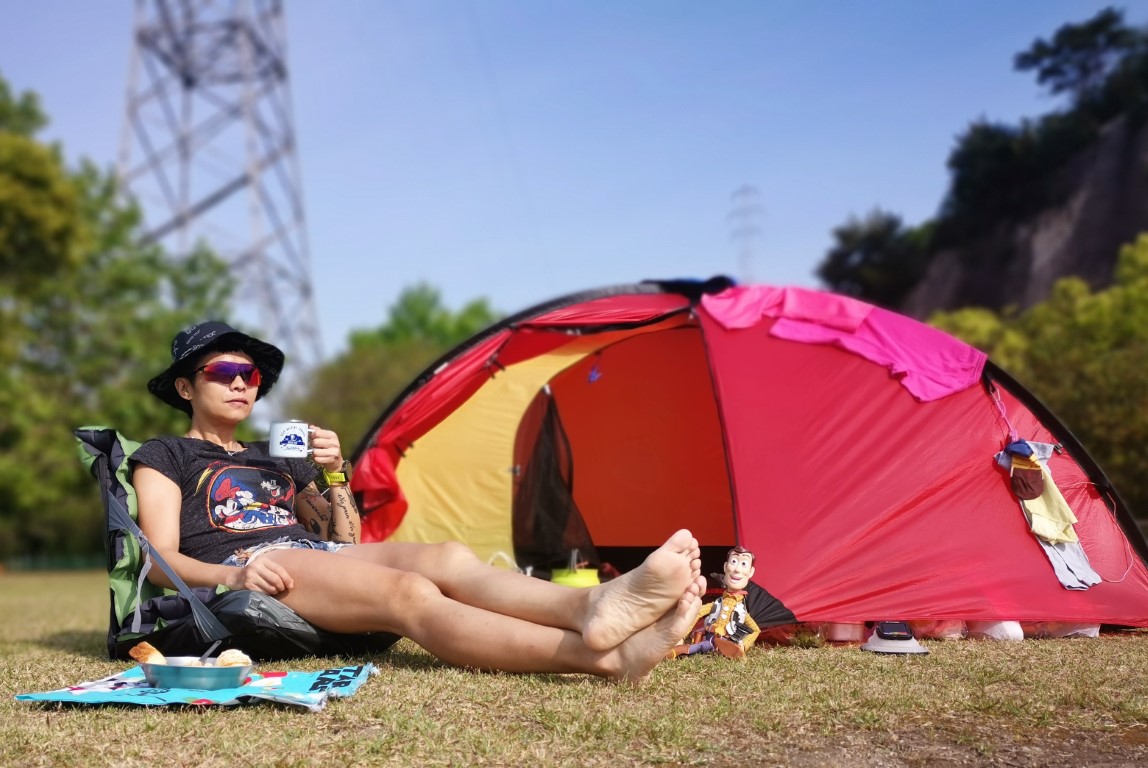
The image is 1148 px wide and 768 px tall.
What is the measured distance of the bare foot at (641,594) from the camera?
238cm

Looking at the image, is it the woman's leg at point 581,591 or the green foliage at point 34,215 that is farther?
the green foliage at point 34,215

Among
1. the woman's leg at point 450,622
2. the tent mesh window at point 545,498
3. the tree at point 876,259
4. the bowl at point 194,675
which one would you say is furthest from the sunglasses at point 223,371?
the tree at point 876,259

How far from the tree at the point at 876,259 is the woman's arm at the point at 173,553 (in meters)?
24.2

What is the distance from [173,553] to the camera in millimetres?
3152

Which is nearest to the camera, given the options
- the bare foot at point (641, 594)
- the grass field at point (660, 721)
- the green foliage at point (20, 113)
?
the grass field at point (660, 721)

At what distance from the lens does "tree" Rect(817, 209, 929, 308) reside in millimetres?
25969

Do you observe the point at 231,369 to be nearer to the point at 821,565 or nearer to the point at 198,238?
the point at 821,565

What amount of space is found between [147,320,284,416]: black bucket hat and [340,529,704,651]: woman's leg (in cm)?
103

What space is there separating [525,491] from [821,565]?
2250 mm

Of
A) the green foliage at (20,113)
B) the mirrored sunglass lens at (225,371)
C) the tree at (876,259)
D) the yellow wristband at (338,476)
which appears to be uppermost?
the tree at (876,259)

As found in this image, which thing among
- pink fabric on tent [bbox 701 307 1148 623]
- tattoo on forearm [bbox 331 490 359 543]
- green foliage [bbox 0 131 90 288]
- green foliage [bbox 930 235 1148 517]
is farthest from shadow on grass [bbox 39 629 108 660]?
green foliage [bbox 0 131 90 288]

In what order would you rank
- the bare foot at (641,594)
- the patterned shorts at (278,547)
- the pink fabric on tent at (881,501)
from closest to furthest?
the bare foot at (641,594), the patterned shorts at (278,547), the pink fabric on tent at (881,501)

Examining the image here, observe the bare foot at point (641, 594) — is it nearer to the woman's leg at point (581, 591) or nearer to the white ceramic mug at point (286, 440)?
the woman's leg at point (581, 591)

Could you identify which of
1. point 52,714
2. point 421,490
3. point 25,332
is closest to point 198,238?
point 25,332
